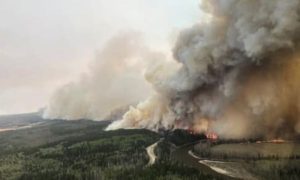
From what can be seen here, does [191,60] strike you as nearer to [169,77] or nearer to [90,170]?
[169,77]

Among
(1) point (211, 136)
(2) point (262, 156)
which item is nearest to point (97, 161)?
(2) point (262, 156)

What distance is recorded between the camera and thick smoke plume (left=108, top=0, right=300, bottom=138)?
100750 mm

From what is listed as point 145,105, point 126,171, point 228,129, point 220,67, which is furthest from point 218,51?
point 145,105

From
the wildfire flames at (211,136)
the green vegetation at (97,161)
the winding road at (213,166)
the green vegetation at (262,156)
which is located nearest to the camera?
the green vegetation at (262,156)

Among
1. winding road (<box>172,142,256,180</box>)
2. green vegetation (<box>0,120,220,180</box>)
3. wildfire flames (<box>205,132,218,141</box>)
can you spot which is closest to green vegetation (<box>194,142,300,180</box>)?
winding road (<box>172,142,256,180</box>)

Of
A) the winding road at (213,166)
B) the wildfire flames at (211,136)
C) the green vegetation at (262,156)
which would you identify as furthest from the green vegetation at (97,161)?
the wildfire flames at (211,136)

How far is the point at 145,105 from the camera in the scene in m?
173

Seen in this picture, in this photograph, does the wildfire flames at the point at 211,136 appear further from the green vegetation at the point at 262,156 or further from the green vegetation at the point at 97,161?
the green vegetation at the point at 97,161

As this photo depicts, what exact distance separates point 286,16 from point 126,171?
4474cm

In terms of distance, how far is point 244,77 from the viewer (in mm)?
119312

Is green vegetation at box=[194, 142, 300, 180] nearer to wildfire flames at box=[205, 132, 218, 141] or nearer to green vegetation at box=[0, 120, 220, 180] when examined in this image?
green vegetation at box=[0, 120, 220, 180]

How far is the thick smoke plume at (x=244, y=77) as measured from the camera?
101m

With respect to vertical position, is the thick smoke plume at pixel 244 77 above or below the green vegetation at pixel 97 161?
above

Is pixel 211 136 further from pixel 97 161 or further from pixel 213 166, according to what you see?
pixel 213 166
